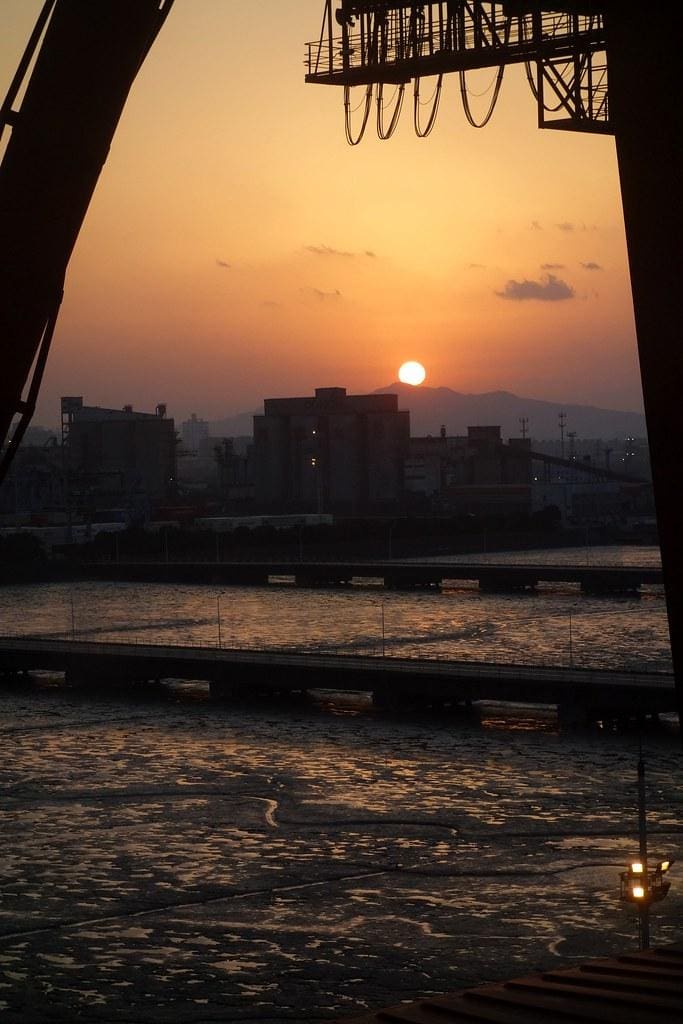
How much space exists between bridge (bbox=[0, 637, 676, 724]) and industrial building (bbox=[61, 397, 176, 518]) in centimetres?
5598

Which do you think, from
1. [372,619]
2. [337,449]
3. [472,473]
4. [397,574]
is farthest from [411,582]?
[472,473]

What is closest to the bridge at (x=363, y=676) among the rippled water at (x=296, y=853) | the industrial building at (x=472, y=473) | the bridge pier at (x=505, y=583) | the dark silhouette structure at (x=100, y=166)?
the rippled water at (x=296, y=853)

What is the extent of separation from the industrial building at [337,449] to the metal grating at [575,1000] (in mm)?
90317

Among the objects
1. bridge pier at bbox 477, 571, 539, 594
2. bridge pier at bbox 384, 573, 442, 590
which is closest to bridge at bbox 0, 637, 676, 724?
bridge pier at bbox 477, 571, 539, 594

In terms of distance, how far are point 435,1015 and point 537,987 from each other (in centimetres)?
51

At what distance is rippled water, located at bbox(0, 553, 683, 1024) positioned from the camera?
11.2m

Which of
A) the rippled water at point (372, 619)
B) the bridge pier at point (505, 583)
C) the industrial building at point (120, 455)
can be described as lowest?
the rippled water at point (372, 619)

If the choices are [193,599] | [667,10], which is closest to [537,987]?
[667,10]

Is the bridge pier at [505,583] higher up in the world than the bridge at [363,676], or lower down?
higher up

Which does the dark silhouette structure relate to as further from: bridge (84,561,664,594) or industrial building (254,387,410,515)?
industrial building (254,387,410,515)

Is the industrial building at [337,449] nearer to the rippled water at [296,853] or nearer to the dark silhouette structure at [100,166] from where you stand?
the rippled water at [296,853]

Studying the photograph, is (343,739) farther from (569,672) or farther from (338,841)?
(338,841)

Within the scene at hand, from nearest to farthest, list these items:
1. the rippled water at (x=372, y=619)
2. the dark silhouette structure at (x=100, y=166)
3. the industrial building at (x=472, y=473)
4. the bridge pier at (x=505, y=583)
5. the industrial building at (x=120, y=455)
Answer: the dark silhouette structure at (x=100, y=166), the rippled water at (x=372, y=619), the bridge pier at (x=505, y=583), the industrial building at (x=120, y=455), the industrial building at (x=472, y=473)

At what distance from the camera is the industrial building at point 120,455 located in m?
89.8
